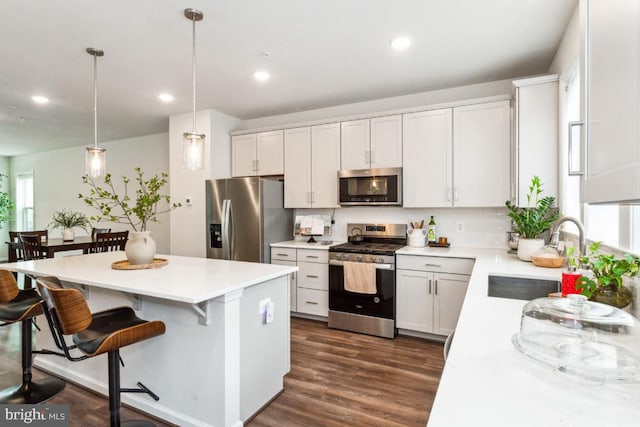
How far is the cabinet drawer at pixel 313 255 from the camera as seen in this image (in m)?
3.77

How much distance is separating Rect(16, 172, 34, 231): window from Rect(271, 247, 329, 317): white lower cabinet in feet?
Result: 25.1

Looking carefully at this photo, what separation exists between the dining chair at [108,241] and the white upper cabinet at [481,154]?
395 centimetres

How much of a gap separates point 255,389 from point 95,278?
3.87 ft

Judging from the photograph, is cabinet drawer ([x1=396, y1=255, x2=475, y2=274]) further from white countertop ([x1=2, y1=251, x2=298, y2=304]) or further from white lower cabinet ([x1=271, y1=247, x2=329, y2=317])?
white countertop ([x1=2, y1=251, x2=298, y2=304])

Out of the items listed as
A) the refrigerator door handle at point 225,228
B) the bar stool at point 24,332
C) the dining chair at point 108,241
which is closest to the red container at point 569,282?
the bar stool at point 24,332

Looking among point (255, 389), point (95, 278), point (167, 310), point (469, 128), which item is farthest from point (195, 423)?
point (469, 128)

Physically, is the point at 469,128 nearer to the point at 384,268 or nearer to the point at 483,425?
the point at 384,268

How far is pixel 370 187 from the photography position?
376cm

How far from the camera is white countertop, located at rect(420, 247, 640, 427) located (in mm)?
663

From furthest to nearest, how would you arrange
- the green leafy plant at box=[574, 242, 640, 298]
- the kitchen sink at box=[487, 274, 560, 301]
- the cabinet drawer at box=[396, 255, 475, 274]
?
the cabinet drawer at box=[396, 255, 475, 274], the kitchen sink at box=[487, 274, 560, 301], the green leafy plant at box=[574, 242, 640, 298]

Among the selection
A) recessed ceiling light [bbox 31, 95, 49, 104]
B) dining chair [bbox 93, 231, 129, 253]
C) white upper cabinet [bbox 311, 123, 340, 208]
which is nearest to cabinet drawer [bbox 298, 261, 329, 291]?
white upper cabinet [bbox 311, 123, 340, 208]

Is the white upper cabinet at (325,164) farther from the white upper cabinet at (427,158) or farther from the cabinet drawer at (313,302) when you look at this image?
the cabinet drawer at (313,302)

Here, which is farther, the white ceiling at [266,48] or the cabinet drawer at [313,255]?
the cabinet drawer at [313,255]

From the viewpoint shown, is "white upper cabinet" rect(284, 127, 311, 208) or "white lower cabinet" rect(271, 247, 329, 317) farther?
"white upper cabinet" rect(284, 127, 311, 208)
